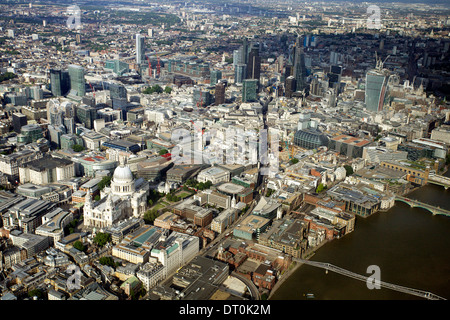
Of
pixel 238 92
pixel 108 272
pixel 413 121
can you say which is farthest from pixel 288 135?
pixel 108 272

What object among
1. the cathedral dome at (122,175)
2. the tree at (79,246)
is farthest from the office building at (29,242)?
the cathedral dome at (122,175)

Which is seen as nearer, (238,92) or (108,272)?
(108,272)

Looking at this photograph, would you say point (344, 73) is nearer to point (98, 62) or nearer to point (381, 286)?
point (98, 62)

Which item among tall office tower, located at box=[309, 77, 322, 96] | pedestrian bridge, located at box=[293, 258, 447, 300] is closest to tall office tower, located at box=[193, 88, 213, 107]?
tall office tower, located at box=[309, 77, 322, 96]

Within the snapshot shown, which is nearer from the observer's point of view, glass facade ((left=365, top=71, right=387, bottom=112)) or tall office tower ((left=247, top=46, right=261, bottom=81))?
glass facade ((left=365, top=71, right=387, bottom=112))

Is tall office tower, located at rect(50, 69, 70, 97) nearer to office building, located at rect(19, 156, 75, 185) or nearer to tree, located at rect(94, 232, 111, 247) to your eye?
office building, located at rect(19, 156, 75, 185)
